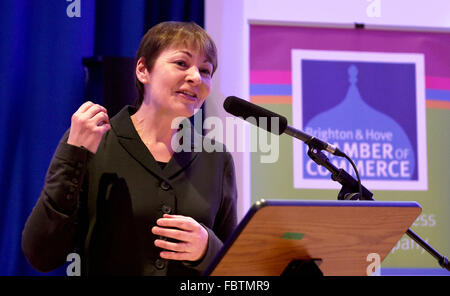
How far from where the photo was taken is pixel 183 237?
49.2 inches

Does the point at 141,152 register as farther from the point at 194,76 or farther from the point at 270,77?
the point at 270,77

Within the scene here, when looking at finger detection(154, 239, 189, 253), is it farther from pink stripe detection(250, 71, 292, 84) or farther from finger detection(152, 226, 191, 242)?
pink stripe detection(250, 71, 292, 84)

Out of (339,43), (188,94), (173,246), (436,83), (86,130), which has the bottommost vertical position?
(173,246)

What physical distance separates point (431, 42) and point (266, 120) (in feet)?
4.96

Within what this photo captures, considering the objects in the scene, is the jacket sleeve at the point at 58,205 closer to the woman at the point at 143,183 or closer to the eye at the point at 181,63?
the woman at the point at 143,183

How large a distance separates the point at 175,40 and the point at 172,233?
0.68m

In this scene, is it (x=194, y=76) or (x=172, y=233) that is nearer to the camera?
Result: (x=172, y=233)

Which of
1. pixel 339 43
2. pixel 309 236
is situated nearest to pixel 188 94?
pixel 309 236

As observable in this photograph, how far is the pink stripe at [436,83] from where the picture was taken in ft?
8.11

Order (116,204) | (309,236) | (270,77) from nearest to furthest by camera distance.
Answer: (309,236) < (116,204) < (270,77)

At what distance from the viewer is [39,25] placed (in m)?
Result: 2.13

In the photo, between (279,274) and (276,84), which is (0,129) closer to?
(276,84)

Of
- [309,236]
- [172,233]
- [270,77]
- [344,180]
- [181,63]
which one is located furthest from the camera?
[270,77]
